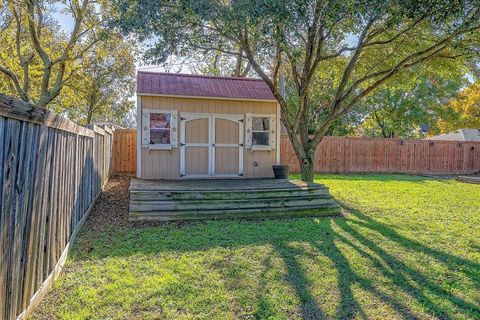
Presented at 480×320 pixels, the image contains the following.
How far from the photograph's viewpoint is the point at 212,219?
6.04m

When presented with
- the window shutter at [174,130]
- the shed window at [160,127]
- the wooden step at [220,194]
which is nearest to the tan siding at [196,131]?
the window shutter at [174,130]

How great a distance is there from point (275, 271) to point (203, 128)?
19.9 feet

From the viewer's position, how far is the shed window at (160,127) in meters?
8.86

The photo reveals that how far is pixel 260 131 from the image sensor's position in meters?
9.65

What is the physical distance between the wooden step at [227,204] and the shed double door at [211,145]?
295 cm

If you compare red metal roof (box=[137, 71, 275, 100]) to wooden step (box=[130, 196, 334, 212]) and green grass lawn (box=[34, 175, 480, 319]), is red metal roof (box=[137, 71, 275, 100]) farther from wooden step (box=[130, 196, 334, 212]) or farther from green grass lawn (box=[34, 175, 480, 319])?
green grass lawn (box=[34, 175, 480, 319])

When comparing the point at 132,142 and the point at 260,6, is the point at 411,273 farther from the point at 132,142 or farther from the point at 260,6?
the point at 132,142

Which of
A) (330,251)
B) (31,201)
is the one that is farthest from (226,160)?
(31,201)

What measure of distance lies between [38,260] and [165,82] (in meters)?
7.19

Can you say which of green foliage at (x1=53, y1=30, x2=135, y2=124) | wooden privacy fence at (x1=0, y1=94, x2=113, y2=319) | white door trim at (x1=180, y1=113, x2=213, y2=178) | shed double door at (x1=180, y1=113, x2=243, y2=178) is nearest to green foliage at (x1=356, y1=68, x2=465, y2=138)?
green foliage at (x1=53, y1=30, x2=135, y2=124)

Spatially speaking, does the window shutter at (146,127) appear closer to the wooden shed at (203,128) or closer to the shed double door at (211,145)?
the wooden shed at (203,128)

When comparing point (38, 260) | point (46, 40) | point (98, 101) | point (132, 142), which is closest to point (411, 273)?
point (38, 260)

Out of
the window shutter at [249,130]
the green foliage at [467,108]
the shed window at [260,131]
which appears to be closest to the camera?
the window shutter at [249,130]

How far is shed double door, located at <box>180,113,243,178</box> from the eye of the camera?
911cm
